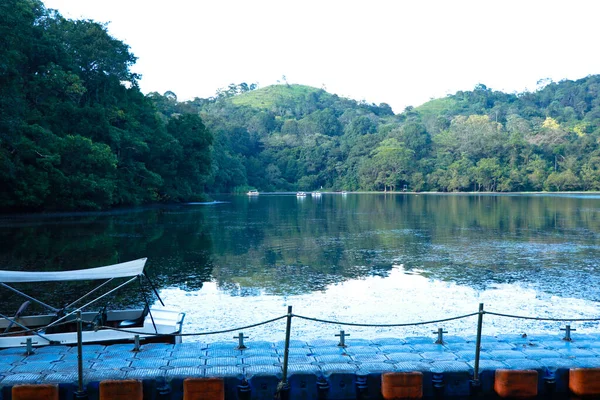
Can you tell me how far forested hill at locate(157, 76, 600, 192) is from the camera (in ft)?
376

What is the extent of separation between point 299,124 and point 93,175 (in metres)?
118

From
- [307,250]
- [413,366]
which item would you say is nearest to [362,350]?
[413,366]

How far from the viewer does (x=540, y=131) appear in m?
130

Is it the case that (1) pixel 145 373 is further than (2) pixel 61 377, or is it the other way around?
(1) pixel 145 373

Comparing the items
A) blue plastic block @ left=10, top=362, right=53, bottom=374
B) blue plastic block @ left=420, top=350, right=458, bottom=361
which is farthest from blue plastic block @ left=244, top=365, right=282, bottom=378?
blue plastic block @ left=10, top=362, right=53, bottom=374

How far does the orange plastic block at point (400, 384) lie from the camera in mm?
8828

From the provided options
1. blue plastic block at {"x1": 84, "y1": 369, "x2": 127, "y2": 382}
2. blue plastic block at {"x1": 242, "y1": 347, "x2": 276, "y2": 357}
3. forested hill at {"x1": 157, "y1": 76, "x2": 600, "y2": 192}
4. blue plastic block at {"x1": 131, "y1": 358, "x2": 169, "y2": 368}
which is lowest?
blue plastic block at {"x1": 242, "y1": 347, "x2": 276, "y2": 357}

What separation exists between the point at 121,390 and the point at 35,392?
4.02ft

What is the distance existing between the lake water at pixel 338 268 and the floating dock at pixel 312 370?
2.70 m

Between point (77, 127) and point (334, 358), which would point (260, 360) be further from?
point (77, 127)

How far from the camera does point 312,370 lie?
902cm

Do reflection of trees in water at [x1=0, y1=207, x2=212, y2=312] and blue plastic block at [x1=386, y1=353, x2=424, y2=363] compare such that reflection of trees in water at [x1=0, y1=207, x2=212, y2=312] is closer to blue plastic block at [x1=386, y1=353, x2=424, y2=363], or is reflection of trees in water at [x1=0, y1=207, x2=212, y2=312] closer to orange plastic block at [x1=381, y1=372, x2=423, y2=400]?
blue plastic block at [x1=386, y1=353, x2=424, y2=363]

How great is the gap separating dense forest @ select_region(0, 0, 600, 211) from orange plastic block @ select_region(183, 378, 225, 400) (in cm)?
3405

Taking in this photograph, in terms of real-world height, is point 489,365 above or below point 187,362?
below
